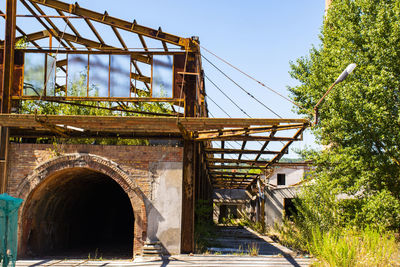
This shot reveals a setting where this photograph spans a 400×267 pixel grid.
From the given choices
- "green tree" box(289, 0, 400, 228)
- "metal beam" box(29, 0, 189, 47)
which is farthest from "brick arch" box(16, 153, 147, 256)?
"green tree" box(289, 0, 400, 228)

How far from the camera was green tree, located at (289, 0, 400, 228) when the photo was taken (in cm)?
1541

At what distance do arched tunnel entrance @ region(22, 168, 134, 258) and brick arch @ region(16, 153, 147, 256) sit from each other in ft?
0.61

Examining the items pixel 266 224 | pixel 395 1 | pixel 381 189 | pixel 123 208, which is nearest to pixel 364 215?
pixel 381 189

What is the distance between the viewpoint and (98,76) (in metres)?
15.9

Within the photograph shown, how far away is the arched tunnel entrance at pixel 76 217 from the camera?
48.4 feet

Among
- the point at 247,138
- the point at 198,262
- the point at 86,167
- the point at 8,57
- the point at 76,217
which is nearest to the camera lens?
the point at 198,262

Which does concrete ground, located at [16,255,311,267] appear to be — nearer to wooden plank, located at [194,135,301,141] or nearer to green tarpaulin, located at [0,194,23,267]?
green tarpaulin, located at [0,194,23,267]

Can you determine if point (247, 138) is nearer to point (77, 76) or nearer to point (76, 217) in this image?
point (77, 76)

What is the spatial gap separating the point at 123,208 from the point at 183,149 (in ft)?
49.8

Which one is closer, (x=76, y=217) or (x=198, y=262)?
(x=198, y=262)

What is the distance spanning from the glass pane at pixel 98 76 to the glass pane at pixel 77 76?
26cm

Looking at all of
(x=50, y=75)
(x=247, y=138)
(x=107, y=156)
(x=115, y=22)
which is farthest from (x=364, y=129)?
(x=50, y=75)

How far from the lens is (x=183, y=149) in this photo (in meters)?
14.2

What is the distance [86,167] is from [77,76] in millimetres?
3915
